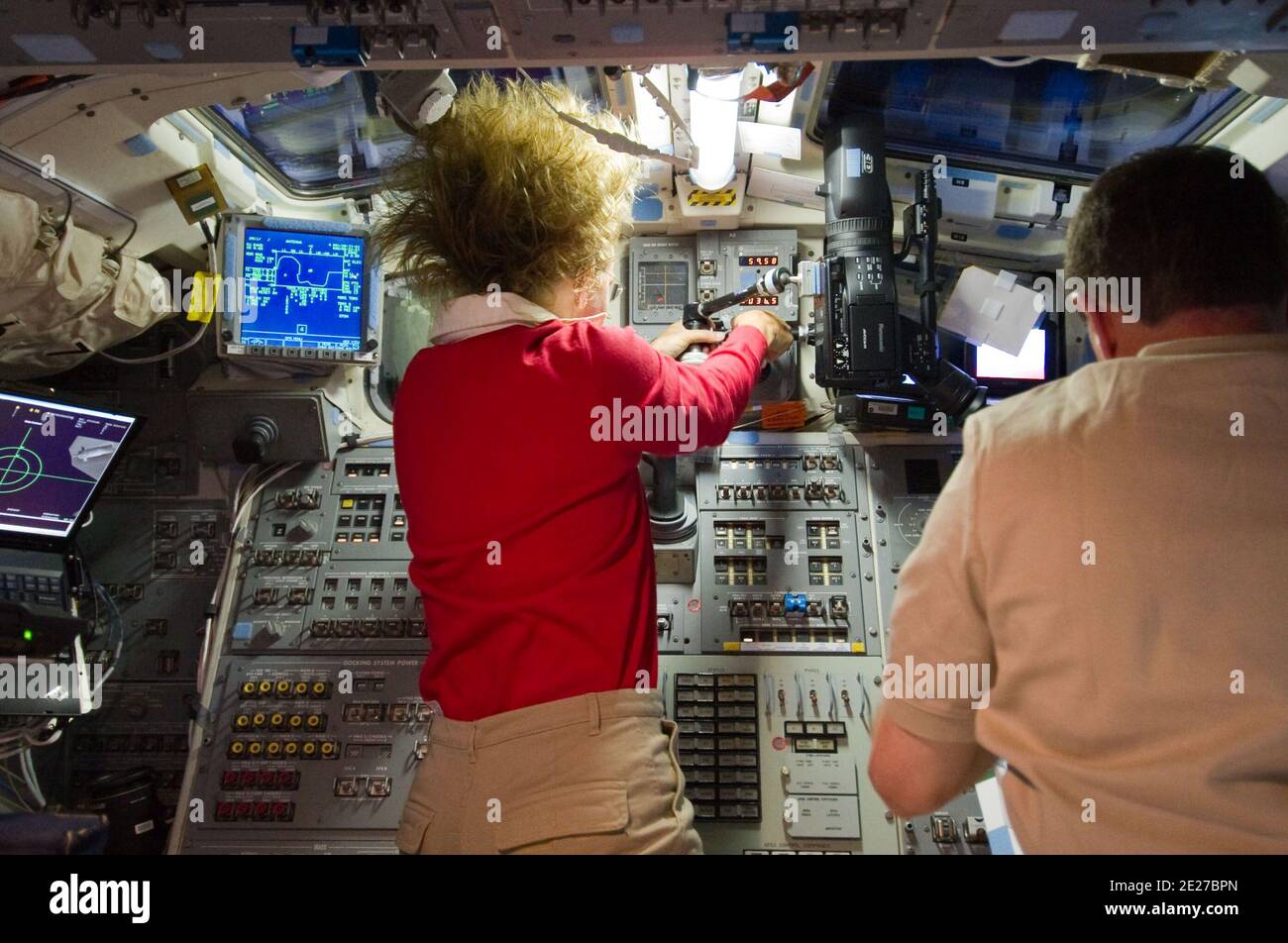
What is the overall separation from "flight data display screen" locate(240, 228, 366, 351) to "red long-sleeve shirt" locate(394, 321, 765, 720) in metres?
1.34

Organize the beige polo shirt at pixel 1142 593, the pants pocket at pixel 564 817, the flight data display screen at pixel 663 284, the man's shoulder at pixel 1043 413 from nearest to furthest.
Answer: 1. the beige polo shirt at pixel 1142 593
2. the man's shoulder at pixel 1043 413
3. the pants pocket at pixel 564 817
4. the flight data display screen at pixel 663 284

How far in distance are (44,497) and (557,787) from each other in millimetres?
2092

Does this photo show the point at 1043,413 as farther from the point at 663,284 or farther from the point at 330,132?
the point at 330,132

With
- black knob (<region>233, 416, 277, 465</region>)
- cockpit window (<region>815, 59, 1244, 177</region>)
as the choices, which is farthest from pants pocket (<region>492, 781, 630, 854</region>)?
cockpit window (<region>815, 59, 1244, 177</region>)

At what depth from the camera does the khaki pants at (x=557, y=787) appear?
1.39m

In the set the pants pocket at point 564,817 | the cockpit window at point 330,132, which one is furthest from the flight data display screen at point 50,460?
the pants pocket at point 564,817

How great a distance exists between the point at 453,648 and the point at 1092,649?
1102 millimetres

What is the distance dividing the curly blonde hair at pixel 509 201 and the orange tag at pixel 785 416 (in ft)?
3.82

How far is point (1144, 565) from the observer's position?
3.24 ft

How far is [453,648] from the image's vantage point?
5.14 feet

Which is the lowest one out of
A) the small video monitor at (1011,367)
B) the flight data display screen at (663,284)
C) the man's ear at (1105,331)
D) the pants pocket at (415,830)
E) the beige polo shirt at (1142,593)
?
the pants pocket at (415,830)

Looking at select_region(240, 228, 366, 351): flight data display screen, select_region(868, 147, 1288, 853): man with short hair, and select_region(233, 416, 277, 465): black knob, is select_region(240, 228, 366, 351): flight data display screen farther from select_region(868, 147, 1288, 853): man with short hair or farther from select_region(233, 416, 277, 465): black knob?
select_region(868, 147, 1288, 853): man with short hair

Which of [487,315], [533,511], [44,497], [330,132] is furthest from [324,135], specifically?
[533,511]

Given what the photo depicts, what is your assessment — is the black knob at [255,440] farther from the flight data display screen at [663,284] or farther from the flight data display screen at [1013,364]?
the flight data display screen at [1013,364]
